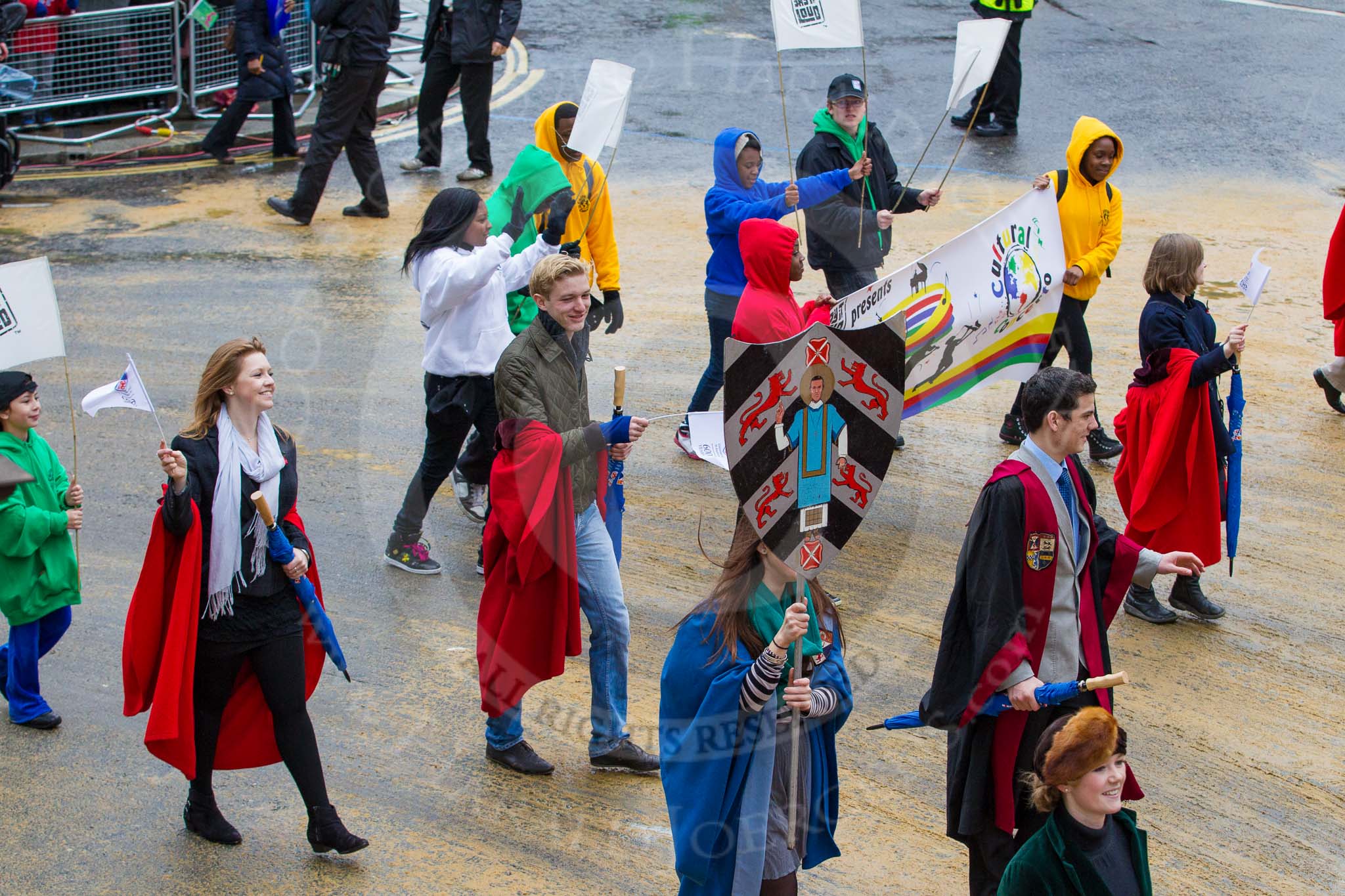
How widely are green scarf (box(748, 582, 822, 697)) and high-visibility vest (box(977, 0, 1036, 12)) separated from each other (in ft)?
38.7

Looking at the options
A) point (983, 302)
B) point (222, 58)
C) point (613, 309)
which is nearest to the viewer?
point (983, 302)

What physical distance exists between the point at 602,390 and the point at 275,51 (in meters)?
5.82

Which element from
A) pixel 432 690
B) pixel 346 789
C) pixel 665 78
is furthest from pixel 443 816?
pixel 665 78

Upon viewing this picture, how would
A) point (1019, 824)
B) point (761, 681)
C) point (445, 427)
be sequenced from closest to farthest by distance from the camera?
point (761, 681)
point (1019, 824)
point (445, 427)

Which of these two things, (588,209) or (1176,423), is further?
(588,209)

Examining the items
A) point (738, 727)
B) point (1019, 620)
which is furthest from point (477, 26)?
point (738, 727)

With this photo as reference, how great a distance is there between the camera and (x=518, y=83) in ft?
50.3

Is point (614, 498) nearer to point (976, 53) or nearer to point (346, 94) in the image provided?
point (976, 53)

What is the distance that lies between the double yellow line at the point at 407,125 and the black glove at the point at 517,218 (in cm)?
713

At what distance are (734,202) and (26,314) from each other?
3607 mm

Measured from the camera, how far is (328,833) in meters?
4.80

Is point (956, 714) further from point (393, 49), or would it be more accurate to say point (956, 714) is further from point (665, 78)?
point (393, 49)

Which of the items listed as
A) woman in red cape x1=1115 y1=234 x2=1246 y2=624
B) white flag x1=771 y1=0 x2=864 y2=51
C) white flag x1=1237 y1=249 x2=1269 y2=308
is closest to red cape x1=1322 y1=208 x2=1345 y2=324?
white flag x1=1237 y1=249 x2=1269 y2=308

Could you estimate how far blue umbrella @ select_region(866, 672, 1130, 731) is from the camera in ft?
12.7
